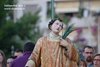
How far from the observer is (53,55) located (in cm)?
1022

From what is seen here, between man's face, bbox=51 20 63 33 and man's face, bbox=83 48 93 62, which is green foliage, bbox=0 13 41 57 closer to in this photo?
man's face, bbox=83 48 93 62

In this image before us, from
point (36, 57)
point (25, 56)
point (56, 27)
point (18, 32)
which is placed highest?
point (56, 27)

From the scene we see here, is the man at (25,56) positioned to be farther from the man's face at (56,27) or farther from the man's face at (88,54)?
the man's face at (88,54)

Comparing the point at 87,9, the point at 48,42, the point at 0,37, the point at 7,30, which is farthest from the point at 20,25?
the point at 87,9

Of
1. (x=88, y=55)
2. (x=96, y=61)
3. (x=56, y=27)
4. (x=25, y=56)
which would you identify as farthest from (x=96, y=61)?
(x=56, y=27)

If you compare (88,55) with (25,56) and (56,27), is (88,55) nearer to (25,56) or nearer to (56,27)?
(25,56)

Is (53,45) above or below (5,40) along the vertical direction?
above

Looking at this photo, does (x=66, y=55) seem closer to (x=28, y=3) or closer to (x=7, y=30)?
(x=7, y=30)

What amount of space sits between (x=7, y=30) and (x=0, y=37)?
2554 mm

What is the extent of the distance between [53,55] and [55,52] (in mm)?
62

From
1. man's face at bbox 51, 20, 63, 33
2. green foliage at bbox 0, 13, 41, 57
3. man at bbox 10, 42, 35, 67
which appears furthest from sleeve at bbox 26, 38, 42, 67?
green foliage at bbox 0, 13, 41, 57

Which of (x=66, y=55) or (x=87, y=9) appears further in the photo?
(x=87, y=9)

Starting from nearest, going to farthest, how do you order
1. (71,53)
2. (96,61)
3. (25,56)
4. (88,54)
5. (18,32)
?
1. (71,53)
2. (25,56)
3. (96,61)
4. (88,54)
5. (18,32)

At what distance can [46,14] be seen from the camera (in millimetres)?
56188
